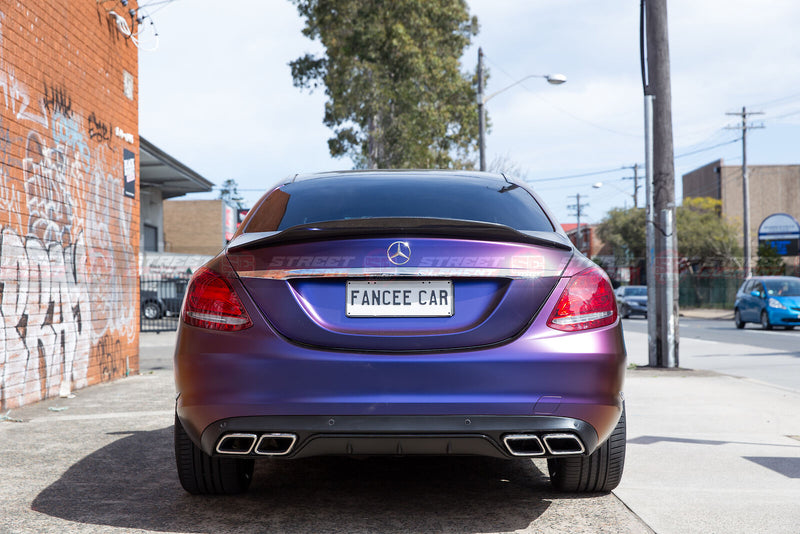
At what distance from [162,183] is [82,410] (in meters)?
27.1

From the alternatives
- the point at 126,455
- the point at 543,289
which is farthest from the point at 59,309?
the point at 543,289

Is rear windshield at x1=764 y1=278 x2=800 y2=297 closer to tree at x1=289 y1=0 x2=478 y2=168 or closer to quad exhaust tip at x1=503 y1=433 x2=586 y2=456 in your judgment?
tree at x1=289 y1=0 x2=478 y2=168

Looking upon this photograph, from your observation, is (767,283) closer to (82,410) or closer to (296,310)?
(82,410)

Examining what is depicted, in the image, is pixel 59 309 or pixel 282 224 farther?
pixel 59 309

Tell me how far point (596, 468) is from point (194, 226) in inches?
2110

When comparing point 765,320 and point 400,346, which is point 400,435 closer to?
point 400,346

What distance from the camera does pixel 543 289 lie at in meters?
3.36

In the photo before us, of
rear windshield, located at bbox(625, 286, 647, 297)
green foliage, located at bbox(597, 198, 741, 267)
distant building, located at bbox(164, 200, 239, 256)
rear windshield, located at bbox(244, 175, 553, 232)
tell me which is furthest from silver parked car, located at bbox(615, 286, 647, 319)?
rear windshield, located at bbox(244, 175, 553, 232)

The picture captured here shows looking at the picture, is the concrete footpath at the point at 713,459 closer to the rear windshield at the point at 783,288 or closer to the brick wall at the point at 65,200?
the brick wall at the point at 65,200

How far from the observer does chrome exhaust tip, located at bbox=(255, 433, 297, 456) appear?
3277 mm

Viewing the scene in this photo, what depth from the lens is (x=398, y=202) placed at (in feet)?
13.3

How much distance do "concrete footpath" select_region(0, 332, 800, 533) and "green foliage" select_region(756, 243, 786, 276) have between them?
36021mm

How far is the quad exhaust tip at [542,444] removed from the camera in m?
3.28

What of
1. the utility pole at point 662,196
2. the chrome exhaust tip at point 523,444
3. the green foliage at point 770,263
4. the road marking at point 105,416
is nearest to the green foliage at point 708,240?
the green foliage at point 770,263
